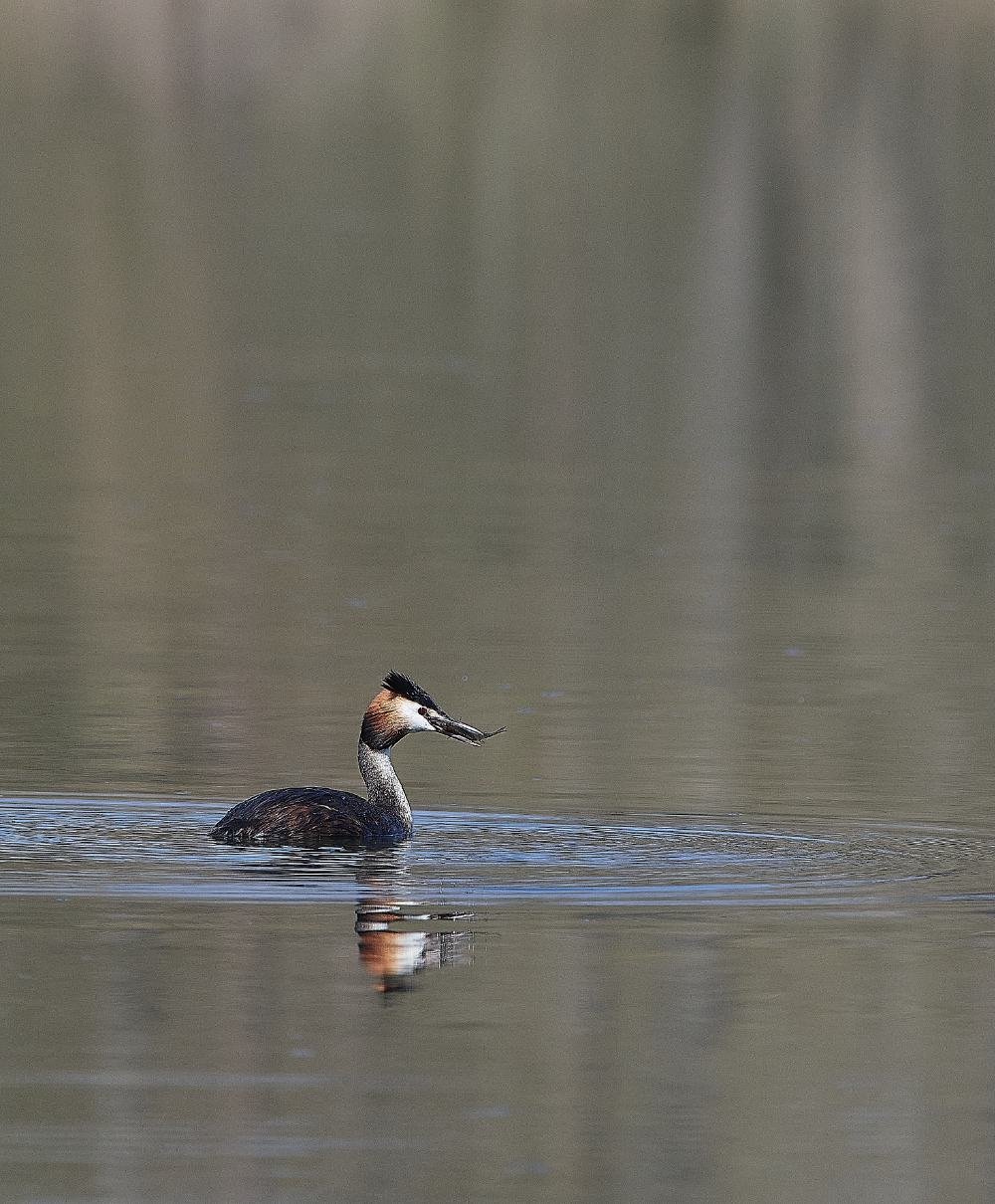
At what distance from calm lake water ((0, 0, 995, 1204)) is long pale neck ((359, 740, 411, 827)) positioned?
146 millimetres

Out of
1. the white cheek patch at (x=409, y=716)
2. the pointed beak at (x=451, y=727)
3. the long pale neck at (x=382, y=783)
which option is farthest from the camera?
the white cheek patch at (x=409, y=716)

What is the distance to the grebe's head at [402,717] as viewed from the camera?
10703mm

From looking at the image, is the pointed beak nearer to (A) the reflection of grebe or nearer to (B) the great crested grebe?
(B) the great crested grebe

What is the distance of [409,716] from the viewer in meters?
10.8

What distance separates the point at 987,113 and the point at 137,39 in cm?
1696

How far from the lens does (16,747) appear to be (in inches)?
466

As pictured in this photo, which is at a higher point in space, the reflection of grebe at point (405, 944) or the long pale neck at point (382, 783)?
the long pale neck at point (382, 783)

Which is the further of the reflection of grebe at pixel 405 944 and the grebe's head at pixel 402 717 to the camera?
the grebe's head at pixel 402 717

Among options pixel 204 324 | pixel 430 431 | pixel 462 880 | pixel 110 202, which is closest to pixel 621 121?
pixel 110 202

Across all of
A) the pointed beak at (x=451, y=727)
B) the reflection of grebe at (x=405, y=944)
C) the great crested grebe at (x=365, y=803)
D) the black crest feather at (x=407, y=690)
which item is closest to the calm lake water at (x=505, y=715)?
the reflection of grebe at (x=405, y=944)

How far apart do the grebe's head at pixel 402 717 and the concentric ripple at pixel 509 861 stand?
0.29m

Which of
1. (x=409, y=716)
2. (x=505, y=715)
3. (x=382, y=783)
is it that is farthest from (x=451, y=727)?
(x=505, y=715)

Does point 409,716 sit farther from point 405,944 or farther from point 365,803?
point 405,944

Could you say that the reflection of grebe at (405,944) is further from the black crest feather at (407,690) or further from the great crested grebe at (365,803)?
the black crest feather at (407,690)
